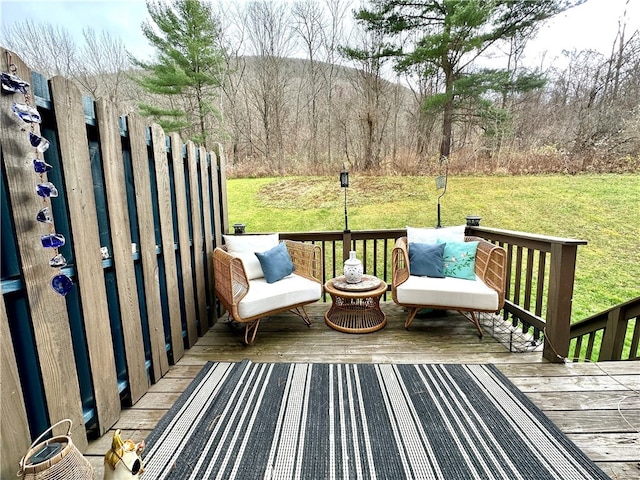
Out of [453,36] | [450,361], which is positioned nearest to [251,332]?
[450,361]

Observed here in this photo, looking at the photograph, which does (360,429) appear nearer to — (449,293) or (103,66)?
(449,293)

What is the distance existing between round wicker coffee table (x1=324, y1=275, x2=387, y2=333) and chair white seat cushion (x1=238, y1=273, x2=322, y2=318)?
204 mm

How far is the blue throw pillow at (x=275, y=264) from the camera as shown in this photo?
2.80 metres

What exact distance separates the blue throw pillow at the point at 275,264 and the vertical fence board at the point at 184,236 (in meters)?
0.64

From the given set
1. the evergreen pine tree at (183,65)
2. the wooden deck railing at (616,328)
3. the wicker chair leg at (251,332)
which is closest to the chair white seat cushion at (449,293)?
the wooden deck railing at (616,328)

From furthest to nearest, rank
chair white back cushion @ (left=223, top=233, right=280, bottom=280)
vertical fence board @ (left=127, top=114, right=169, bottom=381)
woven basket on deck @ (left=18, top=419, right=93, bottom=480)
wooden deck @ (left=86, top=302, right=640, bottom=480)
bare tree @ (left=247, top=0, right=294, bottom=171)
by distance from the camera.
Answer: bare tree @ (left=247, top=0, right=294, bottom=171) → chair white back cushion @ (left=223, top=233, right=280, bottom=280) → vertical fence board @ (left=127, top=114, right=169, bottom=381) → wooden deck @ (left=86, top=302, right=640, bottom=480) → woven basket on deck @ (left=18, top=419, right=93, bottom=480)

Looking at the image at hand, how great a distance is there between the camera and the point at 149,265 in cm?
198

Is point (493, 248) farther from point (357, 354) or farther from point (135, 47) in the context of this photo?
point (135, 47)

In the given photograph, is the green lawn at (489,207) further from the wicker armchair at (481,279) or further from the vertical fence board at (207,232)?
the vertical fence board at (207,232)

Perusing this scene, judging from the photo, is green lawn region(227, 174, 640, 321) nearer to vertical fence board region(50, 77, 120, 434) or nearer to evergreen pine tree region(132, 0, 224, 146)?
evergreen pine tree region(132, 0, 224, 146)

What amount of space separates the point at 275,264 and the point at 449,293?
158cm

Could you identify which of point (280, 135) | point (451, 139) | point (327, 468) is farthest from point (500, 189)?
point (327, 468)

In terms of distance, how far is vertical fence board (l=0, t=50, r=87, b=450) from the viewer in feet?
3.69

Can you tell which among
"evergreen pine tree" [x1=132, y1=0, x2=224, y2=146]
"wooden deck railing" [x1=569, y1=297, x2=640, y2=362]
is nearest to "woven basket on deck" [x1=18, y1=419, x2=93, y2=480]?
"wooden deck railing" [x1=569, y1=297, x2=640, y2=362]
